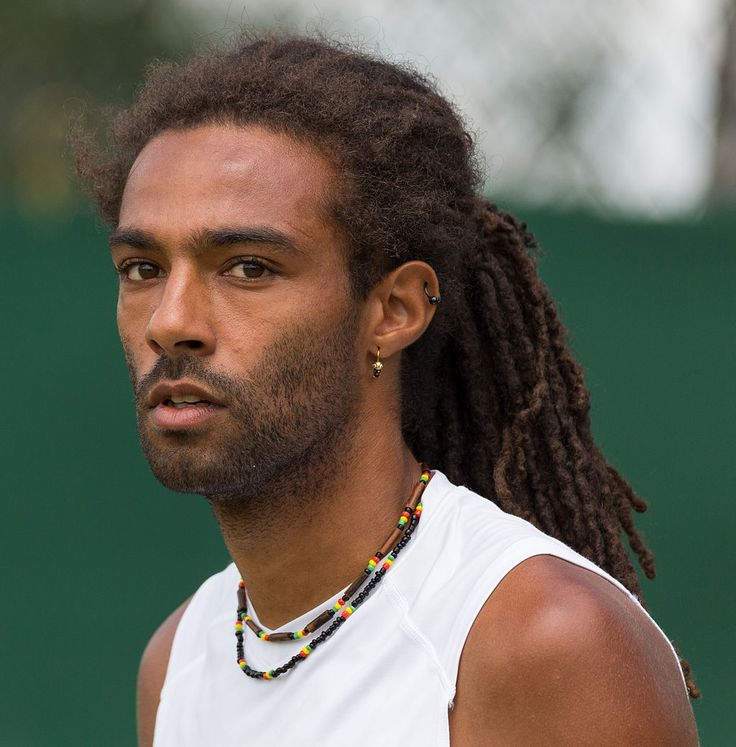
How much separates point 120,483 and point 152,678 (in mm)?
1591

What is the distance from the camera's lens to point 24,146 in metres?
5.37

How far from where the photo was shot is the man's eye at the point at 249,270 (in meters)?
2.41

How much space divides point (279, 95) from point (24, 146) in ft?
10.2

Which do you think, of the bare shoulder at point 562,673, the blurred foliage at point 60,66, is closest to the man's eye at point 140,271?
the bare shoulder at point 562,673

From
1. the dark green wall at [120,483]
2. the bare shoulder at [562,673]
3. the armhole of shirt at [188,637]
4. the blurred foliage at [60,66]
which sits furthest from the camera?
the blurred foliage at [60,66]

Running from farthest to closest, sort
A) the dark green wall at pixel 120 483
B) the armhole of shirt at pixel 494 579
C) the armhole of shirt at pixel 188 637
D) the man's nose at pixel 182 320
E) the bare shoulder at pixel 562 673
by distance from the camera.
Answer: the dark green wall at pixel 120 483
the armhole of shirt at pixel 188 637
the man's nose at pixel 182 320
the armhole of shirt at pixel 494 579
the bare shoulder at pixel 562 673

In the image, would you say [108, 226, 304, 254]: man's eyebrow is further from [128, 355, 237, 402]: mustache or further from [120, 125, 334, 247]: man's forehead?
[128, 355, 237, 402]: mustache

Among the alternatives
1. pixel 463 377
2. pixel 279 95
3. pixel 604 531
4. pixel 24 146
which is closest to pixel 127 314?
pixel 279 95

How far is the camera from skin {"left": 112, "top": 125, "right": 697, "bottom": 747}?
211 cm

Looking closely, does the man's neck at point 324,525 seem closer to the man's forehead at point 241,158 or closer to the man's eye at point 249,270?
the man's eye at point 249,270

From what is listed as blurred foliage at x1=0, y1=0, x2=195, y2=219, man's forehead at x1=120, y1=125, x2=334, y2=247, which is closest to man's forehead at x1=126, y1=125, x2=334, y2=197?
man's forehead at x1=120, y1=125, x2=334, y2=247

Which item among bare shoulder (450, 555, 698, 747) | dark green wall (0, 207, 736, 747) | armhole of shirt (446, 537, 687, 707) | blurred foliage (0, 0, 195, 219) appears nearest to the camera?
bare shoulder (450, 555, 698, 747)

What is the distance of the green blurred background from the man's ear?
76.1 inches

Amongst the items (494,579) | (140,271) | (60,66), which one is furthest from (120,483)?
(494,579)
